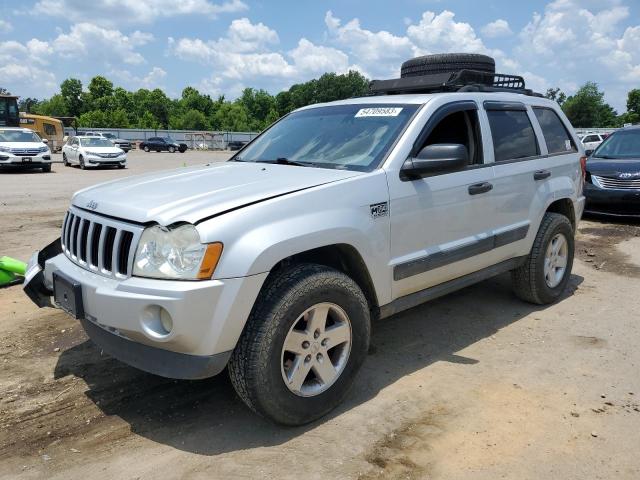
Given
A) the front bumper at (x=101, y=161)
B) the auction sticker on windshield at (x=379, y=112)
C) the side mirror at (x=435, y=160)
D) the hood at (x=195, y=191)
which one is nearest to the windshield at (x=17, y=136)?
the front bumper at (x=101, y=161)

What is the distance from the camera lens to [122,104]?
286 feet

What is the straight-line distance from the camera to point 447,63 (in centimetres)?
669

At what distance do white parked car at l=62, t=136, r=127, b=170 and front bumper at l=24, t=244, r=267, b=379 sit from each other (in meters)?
22.3

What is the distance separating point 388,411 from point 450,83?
2678mm

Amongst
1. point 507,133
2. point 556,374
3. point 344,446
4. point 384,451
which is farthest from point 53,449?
point 507,133

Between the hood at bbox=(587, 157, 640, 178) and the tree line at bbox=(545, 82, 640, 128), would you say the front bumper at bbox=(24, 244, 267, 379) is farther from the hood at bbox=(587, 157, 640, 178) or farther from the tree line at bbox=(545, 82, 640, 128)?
the tree line at bbox=(545, 82, 640, 128)

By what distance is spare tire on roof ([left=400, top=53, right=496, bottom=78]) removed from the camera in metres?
6.68

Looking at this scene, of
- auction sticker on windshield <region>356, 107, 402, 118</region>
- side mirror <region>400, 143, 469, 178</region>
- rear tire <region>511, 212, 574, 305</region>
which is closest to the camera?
side mirror <region>400, 143, 469, 178</region>

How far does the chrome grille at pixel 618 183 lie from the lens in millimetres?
9305

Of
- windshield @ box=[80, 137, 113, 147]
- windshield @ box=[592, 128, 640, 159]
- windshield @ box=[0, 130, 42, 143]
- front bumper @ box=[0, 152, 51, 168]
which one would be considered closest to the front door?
windshield @ box=[592, 128, 640, 159]

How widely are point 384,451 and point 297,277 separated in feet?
3.30

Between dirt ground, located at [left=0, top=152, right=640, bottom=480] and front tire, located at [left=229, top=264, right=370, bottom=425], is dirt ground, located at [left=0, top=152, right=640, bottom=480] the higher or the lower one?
the lower one

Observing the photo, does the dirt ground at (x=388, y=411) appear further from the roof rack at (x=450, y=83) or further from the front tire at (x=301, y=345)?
the roof rack at (x=450, y=83)

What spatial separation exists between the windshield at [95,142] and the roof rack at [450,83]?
2126cm
